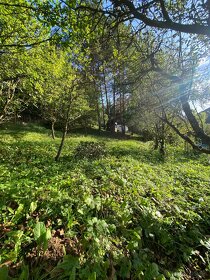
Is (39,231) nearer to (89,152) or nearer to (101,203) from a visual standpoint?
(101,203)

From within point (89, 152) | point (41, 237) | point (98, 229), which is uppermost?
point (89, 152)

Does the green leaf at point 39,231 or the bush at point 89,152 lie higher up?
the bush at point 89,152

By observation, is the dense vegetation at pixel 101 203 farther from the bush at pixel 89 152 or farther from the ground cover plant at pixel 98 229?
the bush at pixel 89 152

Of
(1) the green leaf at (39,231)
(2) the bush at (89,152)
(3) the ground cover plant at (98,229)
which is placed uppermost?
(2) the bush at (89,152)

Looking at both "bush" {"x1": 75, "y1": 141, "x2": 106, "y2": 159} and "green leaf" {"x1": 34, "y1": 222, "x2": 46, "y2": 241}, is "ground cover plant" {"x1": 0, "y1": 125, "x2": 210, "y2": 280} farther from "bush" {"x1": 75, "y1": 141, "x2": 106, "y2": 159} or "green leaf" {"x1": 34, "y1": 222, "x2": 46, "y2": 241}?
"bush" {"x1": 75, "y1": 141, "x2": 106, "y2": 159}

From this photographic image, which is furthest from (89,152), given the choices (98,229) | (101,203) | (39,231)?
(39,231)

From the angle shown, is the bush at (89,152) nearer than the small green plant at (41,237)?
No

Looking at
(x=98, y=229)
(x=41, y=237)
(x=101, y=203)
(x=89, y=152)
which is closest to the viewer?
(x=41, y=237)

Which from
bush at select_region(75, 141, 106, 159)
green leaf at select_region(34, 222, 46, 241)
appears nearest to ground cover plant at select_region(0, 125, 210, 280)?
green leaf at select_region(34, 222, 46, 241)

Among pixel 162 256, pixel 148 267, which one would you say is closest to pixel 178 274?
pixel 162 256

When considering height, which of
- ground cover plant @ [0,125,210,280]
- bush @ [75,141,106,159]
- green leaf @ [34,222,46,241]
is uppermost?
bush @ [75,141,106,159]

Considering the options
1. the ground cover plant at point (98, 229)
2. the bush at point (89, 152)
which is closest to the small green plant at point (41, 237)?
the ground cover plant at point (98, 229)

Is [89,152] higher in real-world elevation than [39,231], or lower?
higher

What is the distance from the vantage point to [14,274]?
2.17m
